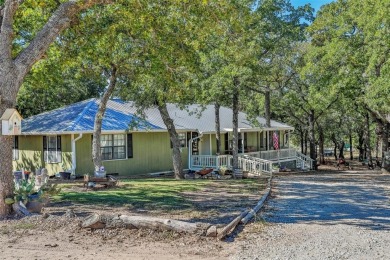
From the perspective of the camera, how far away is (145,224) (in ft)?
24.1

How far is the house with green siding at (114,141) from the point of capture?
2005cm

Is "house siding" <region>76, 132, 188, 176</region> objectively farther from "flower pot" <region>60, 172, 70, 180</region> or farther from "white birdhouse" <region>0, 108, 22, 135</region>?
"white birdhouse" <region>0, 108, 22, 135</region>

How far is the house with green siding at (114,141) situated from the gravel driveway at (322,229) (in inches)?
407

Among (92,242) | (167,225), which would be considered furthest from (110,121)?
(92,242)

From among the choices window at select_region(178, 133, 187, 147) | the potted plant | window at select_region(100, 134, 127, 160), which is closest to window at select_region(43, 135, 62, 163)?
window at select_region(100, 134, 127, 160)

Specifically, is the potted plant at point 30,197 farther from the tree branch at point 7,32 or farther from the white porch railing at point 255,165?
the white porch railing at point 255,165

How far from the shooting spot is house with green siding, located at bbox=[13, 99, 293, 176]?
20.0 m

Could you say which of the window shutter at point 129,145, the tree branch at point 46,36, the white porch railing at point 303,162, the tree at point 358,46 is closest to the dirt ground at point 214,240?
the tree branch at point 46,36

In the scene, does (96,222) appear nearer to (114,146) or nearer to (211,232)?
(211,232)

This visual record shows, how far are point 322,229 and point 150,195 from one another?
6396mm

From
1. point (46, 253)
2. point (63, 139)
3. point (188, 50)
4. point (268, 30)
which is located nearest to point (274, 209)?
point (188, 50)

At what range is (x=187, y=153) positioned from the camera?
2530cm

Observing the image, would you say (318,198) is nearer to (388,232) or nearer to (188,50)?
(388,232)

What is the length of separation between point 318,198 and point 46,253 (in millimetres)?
9020
